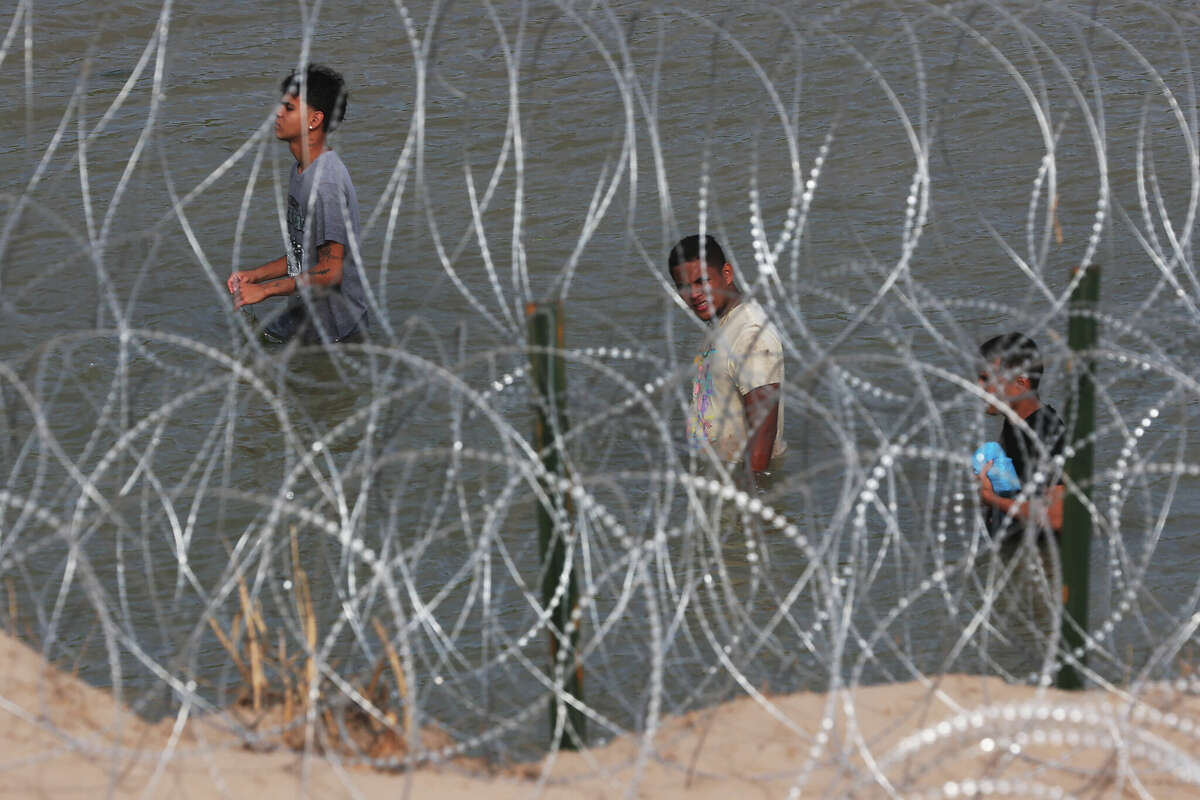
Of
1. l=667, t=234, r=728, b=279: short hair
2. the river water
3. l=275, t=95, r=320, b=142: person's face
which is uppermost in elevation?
l=275, t=95, r=320, b=142: person's face

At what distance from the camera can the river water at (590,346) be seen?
519cm

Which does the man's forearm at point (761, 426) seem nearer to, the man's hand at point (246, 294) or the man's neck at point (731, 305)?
the man's neck at point (731, 305)

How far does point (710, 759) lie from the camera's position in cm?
530

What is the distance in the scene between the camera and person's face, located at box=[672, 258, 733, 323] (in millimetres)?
7461

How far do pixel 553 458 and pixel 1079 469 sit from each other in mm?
1641

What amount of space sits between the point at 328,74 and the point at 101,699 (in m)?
4.04

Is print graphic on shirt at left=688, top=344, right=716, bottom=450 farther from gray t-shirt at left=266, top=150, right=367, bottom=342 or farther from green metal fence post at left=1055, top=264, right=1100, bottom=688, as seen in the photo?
green metal fence post at left=1055, top=264, right=1100, bottom=688

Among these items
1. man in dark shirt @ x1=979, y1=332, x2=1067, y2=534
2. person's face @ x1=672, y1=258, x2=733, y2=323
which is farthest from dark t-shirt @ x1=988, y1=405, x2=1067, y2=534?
person's face @ x1=672, y1=258, x2=733, y2=323

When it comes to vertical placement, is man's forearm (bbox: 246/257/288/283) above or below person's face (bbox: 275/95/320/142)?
below

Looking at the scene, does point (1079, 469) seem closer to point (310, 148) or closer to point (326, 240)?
point (326, 240)

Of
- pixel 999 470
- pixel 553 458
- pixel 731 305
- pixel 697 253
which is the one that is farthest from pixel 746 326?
pixel 553 458

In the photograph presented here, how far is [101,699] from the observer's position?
5.82 meters

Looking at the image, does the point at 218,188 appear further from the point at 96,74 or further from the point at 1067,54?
the point at 1067,54

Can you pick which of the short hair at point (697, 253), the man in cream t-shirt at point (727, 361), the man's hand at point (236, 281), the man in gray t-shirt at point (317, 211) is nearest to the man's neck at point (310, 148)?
the man in gray t-shirt at point (317, 211)
